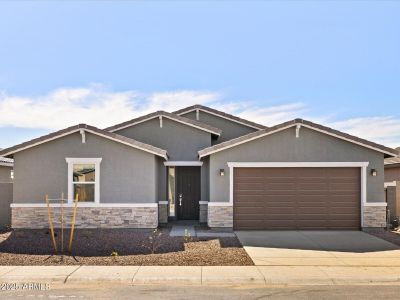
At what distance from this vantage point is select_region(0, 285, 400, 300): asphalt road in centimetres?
803

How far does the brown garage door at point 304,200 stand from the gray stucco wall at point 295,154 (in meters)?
0.44

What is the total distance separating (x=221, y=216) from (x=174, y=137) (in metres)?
4.43

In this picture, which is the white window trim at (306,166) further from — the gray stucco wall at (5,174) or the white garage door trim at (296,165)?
the gray stucco wall at (5,174)

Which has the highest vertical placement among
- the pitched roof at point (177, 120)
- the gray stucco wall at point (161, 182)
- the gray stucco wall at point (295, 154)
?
the pitched roof at point (177, 120)

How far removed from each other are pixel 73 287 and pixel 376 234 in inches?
423

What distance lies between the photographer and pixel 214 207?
16000mm

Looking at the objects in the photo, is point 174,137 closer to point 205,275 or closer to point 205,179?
point 205,179

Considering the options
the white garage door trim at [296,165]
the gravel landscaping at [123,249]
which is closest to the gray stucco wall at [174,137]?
the white garage door trim at [296,165]

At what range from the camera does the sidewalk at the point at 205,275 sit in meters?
9.08

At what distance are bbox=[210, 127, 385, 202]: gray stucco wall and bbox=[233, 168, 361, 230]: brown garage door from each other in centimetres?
44

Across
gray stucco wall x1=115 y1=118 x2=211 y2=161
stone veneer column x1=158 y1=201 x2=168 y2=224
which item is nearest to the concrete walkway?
stone veneer column x1=158 y1=201 x2=168 y2=224

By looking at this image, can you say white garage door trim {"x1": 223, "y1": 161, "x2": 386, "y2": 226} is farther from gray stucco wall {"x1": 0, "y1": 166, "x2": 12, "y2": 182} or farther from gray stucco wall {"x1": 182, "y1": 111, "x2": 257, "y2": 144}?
gray stucco wall {"x1": 0, "y1": 166, "x2": 12, "y2": 182}

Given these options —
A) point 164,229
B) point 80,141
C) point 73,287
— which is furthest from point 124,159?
point 73,287

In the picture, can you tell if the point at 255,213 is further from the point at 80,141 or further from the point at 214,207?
the point at 80,141
